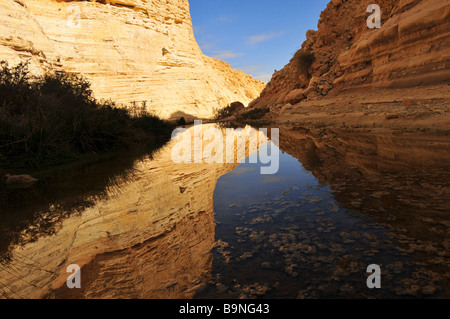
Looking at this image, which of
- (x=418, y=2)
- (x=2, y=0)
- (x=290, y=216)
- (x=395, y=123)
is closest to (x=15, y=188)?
(x=290, y=216)

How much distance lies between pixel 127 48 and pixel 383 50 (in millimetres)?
23343

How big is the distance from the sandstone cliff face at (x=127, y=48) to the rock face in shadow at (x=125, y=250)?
66.2ft

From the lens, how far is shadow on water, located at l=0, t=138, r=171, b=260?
2773 mm

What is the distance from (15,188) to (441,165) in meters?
7.02

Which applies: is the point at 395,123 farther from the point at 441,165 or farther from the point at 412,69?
the point at 441,165

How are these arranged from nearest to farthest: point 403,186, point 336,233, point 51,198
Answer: point 336,233 → point 403,186 → point 51,198

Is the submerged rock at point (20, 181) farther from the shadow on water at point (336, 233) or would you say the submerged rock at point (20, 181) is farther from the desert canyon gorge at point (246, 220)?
the shadow on water at point (336, 233)

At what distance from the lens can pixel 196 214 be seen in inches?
115

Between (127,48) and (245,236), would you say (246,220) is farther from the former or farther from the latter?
(127,48)

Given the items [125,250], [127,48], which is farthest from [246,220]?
[127,48]

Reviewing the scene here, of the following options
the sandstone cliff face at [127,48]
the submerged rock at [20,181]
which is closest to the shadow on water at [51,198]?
the submerged rock at [20,181]

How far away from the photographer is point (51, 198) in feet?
12.9

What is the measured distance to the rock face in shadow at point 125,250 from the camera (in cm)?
171

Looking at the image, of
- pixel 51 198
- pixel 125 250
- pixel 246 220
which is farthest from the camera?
pixel 51 198
